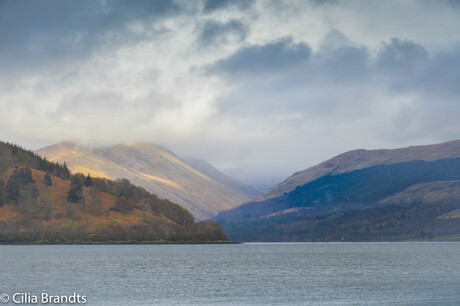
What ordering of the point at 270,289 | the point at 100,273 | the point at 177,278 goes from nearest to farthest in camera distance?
the point at 270,289 → the point at 177,278 → the point at 100,273

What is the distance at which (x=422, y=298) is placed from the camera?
9569 centimetres

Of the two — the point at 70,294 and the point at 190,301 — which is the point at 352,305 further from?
the point at 70,294

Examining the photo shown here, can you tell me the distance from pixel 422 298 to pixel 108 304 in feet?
181

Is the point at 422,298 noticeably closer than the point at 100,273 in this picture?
Yes

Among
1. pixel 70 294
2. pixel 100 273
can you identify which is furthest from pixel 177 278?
pixel 70 294

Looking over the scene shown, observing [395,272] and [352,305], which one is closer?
[352,305]

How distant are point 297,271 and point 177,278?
40134 millimetres

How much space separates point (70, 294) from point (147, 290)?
15129 millimetres

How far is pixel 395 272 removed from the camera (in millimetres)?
152250

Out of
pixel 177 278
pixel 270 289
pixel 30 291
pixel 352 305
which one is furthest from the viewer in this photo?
pixel 177 278

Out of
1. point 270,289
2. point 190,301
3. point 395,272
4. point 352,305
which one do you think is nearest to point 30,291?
point 190,301

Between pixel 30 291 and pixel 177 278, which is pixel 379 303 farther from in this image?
pixel 30 291

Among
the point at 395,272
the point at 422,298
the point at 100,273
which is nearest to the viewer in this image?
the point at 422,298

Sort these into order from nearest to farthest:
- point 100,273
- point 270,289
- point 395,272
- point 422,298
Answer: point 422,298 → point 270,289 → point 100,273 → point 395,272
